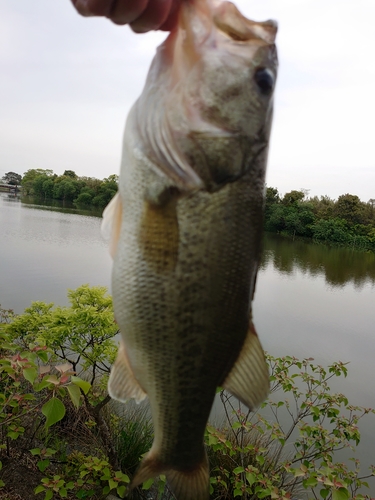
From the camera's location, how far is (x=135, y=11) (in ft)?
3.88

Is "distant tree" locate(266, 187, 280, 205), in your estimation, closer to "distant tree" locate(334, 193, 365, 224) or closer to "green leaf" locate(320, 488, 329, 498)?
"distant tree" locate(334, 193, 365, 224)

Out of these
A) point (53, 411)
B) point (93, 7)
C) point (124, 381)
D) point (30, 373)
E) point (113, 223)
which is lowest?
point (53, 411)

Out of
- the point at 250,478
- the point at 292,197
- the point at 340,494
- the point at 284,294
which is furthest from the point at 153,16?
the point at 292,197

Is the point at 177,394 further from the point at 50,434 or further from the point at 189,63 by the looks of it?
the point at 50,434

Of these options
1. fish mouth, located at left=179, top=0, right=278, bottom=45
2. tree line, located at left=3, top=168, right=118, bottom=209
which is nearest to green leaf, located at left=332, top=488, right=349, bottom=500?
fish mouth, located at left=179, top=0, right=278, bottom=45

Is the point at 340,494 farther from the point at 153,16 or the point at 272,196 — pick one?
the point at 272,196

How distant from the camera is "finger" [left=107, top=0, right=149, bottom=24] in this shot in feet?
3.83

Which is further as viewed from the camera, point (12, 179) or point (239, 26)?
point (12, 179)

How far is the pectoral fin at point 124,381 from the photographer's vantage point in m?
1.34

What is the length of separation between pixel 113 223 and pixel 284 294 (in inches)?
694

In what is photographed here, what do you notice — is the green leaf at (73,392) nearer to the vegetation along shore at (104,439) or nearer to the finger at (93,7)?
the vegetation along shore at (104,439)

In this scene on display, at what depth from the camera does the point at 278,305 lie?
1602 cm

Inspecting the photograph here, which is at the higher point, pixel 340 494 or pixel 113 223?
pixel 113 223

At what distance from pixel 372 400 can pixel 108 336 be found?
22.5ft
